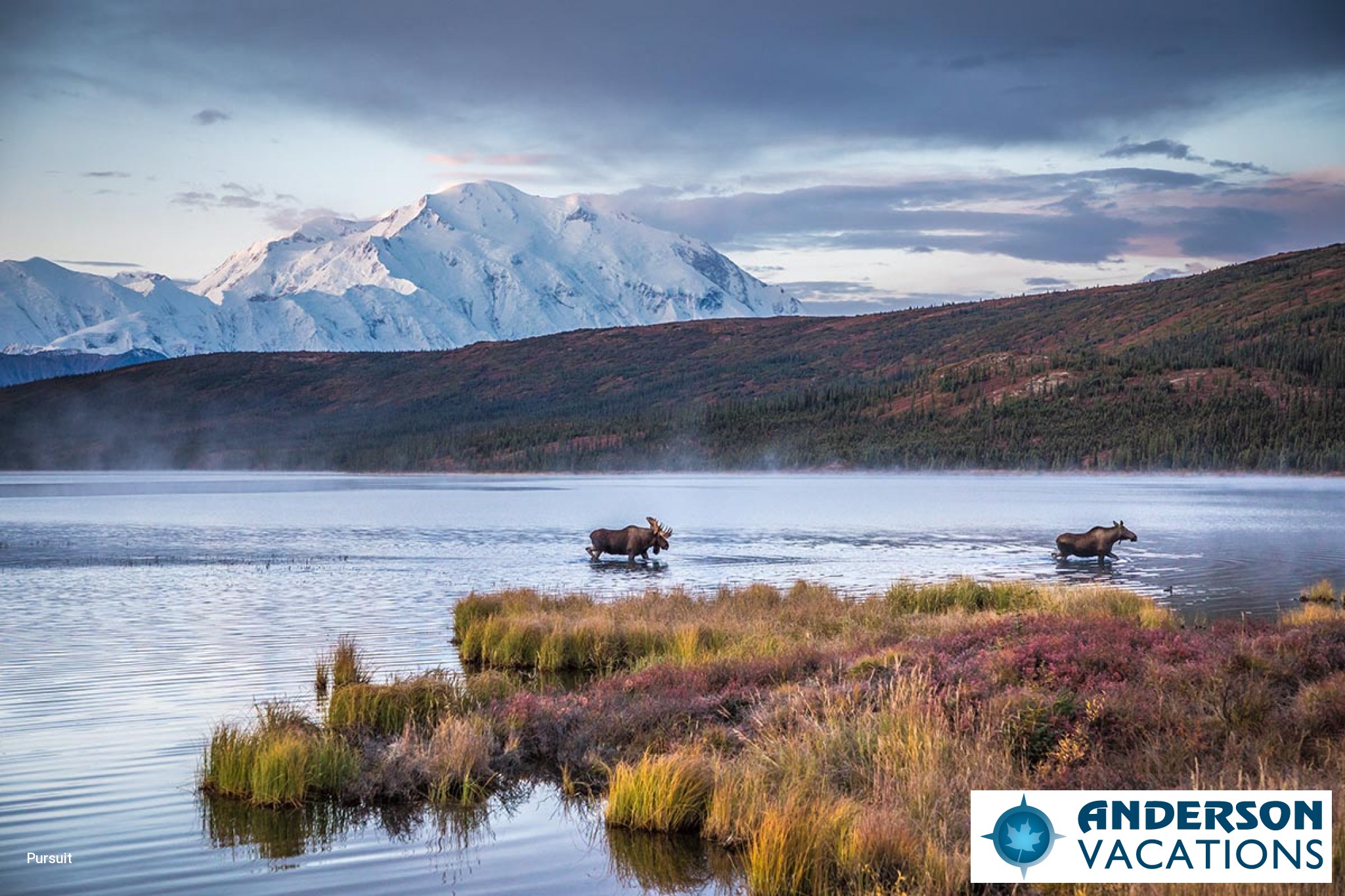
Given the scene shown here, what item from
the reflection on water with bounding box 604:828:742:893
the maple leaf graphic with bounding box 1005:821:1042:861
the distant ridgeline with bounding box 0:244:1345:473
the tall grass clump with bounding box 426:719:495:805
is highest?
the distant ridgeline with bounding box 0:244:1345:473

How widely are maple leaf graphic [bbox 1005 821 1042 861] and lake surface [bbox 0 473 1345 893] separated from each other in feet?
10.3

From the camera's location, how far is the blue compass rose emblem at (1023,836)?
24.0 feet

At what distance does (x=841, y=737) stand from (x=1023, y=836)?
3974 mm

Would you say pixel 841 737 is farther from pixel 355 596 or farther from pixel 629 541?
pixel 629 541

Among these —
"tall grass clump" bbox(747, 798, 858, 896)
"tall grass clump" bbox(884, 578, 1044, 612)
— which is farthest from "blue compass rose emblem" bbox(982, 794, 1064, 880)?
"tall grass clump" bbox(884, 578, 1044, 612)

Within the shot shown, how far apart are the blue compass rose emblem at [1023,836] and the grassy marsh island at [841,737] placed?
0.81 metres

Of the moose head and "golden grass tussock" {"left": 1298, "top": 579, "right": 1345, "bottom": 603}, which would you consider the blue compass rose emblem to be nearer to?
"golden grass tussock" {"left": 1298, "top": 579, "right": 1345, "bottom": 603}

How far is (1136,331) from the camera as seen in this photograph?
18488 centimetres

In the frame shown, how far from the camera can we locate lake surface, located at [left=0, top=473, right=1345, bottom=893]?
10117 millimetres

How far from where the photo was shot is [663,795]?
10656 mm

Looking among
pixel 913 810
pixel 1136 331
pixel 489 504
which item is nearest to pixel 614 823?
pixel 913 810

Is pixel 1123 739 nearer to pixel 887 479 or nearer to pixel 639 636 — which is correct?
pixel 639 636

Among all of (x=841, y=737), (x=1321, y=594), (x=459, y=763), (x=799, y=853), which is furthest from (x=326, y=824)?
(x=1321, y=594)

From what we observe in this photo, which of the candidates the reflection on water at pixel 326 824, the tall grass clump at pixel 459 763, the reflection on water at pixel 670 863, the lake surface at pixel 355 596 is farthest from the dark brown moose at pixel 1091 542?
the reflection on water at pixel 670 863
